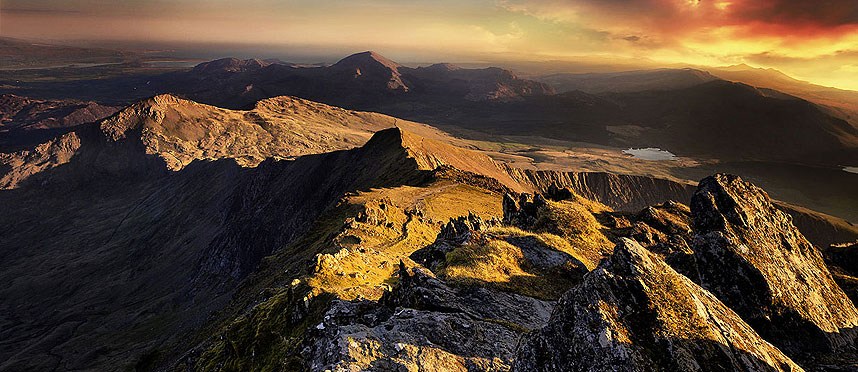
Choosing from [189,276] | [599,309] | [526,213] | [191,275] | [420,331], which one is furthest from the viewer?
[189,276]

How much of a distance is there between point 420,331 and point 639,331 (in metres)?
8.35

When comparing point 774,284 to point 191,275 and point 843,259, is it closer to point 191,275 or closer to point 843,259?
point 843,259

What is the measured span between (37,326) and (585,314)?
757 ft

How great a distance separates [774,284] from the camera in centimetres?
2267

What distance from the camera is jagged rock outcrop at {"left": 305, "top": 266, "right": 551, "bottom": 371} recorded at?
610 inches

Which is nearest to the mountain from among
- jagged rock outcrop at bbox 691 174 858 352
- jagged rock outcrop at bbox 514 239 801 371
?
jagged rock outcrop at bbox 691 174 858 352

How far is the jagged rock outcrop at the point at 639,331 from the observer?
12.5 metres

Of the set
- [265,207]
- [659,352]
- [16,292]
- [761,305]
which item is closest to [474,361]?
[659,352]

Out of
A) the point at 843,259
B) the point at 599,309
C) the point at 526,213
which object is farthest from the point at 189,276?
the point at 843,259

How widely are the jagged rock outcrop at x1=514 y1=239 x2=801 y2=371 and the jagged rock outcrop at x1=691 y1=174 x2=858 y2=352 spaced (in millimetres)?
9496

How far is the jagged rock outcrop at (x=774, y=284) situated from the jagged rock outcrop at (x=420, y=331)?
10.7 metres

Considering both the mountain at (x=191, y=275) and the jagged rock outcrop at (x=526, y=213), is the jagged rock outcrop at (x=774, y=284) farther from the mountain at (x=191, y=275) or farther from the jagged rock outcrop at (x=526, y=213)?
the mountain at (x=191, y=275)

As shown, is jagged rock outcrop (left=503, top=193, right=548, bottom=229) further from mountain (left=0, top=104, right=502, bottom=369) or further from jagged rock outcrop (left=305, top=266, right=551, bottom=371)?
mountain (left=0, top=104, right=502, bottom=369)

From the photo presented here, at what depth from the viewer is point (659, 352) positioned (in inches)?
490
